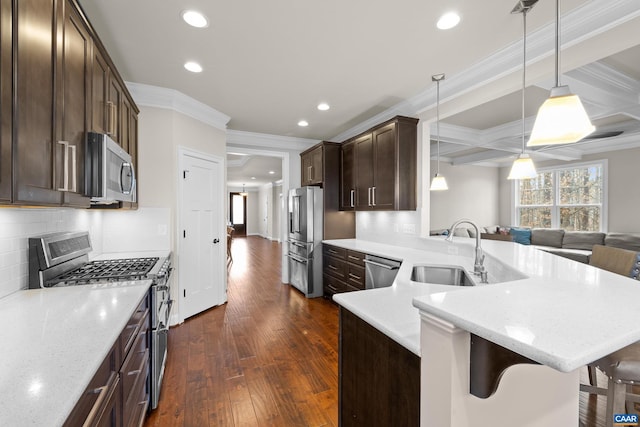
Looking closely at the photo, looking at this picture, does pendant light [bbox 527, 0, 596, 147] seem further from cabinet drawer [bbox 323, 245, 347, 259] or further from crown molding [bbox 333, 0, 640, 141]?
cabinet drawer [bbox 323, 245, 347, 259]

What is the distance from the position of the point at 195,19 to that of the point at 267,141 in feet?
9.61

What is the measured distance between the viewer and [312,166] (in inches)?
181

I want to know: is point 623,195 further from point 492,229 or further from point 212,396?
point 212,396

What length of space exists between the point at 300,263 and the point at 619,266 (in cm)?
356

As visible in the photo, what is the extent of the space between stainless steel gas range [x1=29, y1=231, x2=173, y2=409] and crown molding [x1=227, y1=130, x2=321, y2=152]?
2.84m

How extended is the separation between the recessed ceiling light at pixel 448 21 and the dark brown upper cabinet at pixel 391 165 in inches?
49.6

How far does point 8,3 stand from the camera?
0.95 meters

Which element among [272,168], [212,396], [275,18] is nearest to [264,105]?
[275,18]

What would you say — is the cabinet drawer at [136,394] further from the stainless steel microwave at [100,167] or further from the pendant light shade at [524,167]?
the pendant light shade at [524,167]

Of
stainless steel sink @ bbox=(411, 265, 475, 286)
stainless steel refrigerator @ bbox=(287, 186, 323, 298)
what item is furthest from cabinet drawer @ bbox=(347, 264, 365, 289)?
stainless steel sink @ bbox=(411, 265, 475, 286)

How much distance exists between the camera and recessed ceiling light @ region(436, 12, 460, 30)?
6.21 ft

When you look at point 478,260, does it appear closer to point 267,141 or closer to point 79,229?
point 79,229

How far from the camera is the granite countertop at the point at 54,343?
0.66 metres

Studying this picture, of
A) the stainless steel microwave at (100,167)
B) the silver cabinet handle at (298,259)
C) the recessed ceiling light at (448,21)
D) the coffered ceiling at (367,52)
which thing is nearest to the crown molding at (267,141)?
the coffered ceiling at (367,52)
